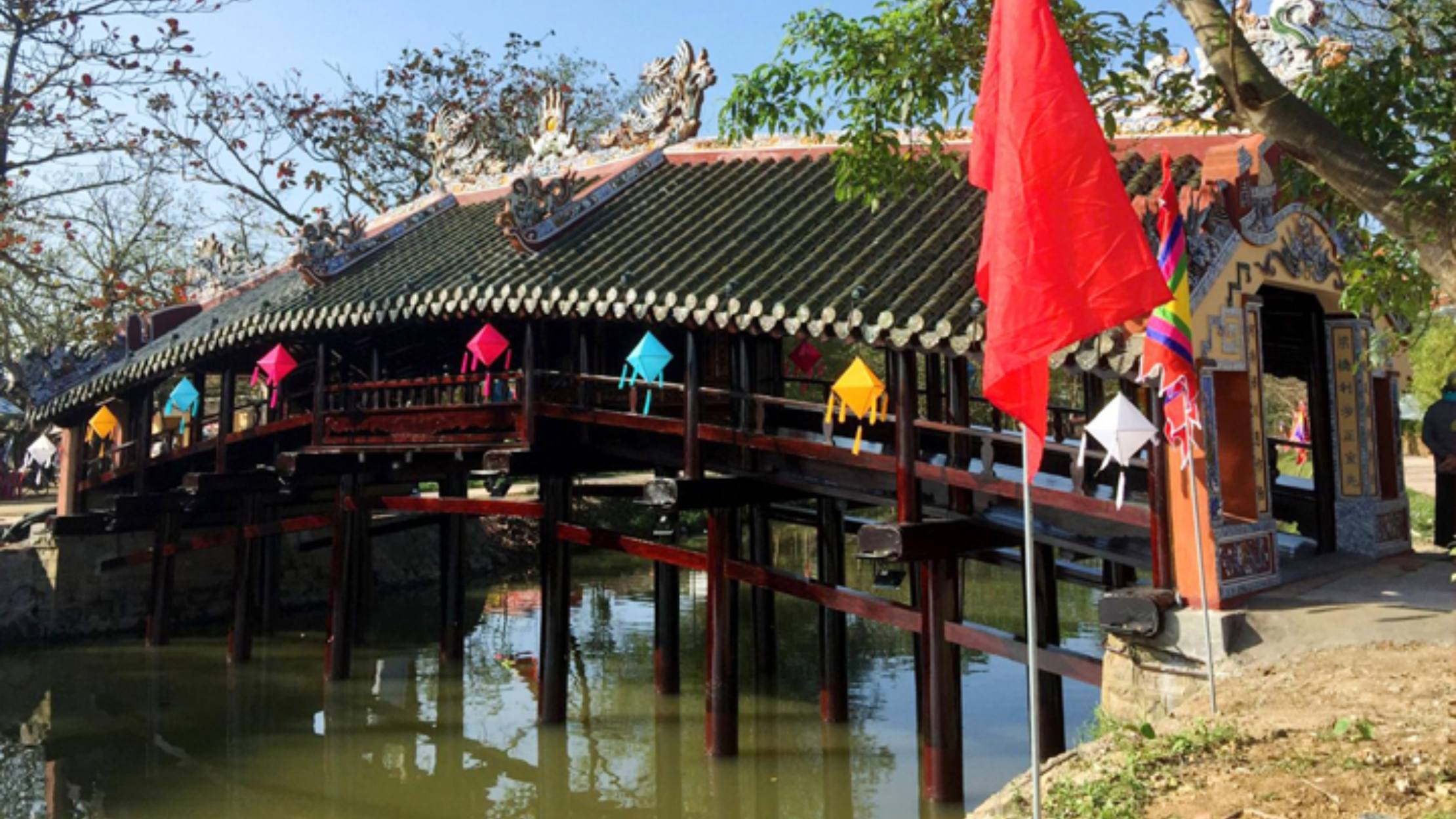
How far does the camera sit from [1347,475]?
878cm

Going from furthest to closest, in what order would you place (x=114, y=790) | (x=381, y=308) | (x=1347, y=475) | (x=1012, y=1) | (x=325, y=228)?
(x=325, y=228)
(x=381, y=308)
(x=114, y=790)
(x=1347, y=475)
(x=1012, y=1)

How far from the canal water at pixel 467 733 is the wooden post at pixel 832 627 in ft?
0.77

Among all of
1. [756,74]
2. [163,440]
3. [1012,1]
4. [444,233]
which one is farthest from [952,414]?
[163,440]

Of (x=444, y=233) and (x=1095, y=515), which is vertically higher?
(x=444, y=233)

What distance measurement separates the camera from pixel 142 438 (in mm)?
14617

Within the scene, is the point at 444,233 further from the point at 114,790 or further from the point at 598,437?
the point at 114,790

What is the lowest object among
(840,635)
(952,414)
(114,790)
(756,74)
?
(114,790)

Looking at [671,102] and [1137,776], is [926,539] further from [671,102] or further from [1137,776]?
[671,102]

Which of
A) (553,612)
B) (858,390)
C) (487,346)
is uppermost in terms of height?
(487,346)

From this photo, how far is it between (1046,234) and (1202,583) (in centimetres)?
256

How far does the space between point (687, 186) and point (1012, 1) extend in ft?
25.2

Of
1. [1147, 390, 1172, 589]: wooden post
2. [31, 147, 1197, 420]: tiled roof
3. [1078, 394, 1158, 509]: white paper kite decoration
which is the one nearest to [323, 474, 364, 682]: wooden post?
[31, 147, 1197, 420]: tiled roof

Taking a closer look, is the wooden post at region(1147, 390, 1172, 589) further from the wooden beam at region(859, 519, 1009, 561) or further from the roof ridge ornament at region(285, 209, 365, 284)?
the roof ridge ornament at region(285, 209, 365, 284)

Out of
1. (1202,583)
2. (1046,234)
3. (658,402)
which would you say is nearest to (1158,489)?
(1202,583)
